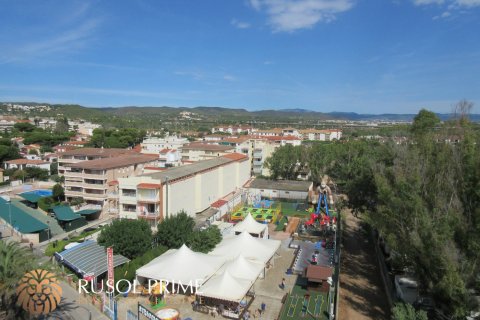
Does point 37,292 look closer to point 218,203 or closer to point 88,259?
point 88,259

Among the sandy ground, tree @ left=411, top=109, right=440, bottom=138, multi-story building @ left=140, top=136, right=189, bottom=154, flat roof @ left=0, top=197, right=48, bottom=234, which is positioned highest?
tree @ left=411, top=109, right=440, bottom=138

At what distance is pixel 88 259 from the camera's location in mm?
22344

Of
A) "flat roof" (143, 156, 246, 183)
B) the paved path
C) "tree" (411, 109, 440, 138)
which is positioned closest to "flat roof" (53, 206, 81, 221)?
"flat roof" (143, 156, 246, 183)

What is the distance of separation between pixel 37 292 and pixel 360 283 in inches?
699

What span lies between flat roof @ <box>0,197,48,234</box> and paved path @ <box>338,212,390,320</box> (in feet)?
82.6

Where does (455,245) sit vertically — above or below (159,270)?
above

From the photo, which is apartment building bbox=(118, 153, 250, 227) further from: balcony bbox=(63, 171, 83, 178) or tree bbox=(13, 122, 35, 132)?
tree bbox=(13, 122, 35, 132)

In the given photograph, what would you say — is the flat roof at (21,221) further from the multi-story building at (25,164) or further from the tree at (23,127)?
the tree at (23,127)

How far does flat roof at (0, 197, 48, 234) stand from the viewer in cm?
3092

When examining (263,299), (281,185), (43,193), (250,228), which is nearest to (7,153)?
(43,193)

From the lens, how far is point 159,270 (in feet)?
66.7

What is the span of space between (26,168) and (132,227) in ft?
142

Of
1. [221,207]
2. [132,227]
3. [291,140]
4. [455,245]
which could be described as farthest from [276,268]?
[291,140]

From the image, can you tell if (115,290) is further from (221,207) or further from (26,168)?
(26,168)
